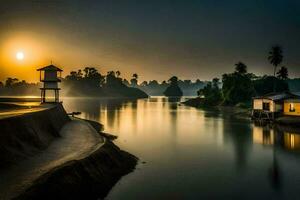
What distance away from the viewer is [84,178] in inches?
840

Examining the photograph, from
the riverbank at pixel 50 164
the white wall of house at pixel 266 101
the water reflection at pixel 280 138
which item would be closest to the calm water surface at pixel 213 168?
the water reflection at pixel 280 138

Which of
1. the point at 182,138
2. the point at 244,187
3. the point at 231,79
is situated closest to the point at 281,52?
the point at 231,79

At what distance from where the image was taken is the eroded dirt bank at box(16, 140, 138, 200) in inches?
677

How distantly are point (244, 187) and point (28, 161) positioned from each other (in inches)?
723

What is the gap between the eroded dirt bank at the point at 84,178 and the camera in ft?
56.4

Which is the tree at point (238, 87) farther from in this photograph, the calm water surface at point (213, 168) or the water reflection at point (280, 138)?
the calm water surface at point (213, 168)

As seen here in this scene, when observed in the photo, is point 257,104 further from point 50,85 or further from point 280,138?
point 50,85

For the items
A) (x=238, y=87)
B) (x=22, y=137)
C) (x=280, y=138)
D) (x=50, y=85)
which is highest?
(x=238, y=87)

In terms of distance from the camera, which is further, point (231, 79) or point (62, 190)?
point (231, 79)

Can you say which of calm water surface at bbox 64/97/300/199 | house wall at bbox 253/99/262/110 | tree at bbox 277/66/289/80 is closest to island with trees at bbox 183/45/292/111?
tree at bbox 277/66/289/80

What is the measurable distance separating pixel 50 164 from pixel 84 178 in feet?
9.48

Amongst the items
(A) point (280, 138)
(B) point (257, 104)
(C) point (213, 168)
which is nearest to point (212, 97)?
(B) point (257, 104)

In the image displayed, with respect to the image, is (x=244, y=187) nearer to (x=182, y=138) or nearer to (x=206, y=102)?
(x=182, y=138)

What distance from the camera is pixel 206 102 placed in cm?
14312
